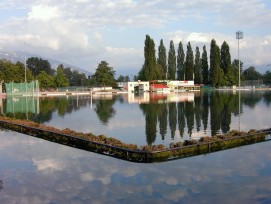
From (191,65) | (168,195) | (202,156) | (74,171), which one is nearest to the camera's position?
(168,195)

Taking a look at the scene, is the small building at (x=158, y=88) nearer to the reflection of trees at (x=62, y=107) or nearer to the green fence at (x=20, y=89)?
the green fence at (x=20, y=89)

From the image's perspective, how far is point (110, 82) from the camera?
3492 inches

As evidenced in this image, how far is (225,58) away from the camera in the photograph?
85.1 metres

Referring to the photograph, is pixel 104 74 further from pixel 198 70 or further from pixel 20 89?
pixel 20 89

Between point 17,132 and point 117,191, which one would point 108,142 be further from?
point 17,132

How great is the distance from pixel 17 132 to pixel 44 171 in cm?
888

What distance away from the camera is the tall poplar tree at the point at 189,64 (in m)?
84.8

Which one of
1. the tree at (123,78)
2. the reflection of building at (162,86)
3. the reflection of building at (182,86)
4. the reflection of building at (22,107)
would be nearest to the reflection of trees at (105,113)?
the reflection of building at (22,107)

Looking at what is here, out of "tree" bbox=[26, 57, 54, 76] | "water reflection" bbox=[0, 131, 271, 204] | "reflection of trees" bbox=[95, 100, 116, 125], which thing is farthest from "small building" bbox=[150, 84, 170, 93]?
"water reflection" bbox=[0, 131, 271, 204]

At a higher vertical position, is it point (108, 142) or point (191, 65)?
point (191, 65)

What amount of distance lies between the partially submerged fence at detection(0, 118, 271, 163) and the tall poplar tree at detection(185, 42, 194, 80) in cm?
7036

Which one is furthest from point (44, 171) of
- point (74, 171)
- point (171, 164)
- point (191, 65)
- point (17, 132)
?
point (191, 65)

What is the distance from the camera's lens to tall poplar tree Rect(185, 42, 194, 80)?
278 feet

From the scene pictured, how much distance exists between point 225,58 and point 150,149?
253 feet
